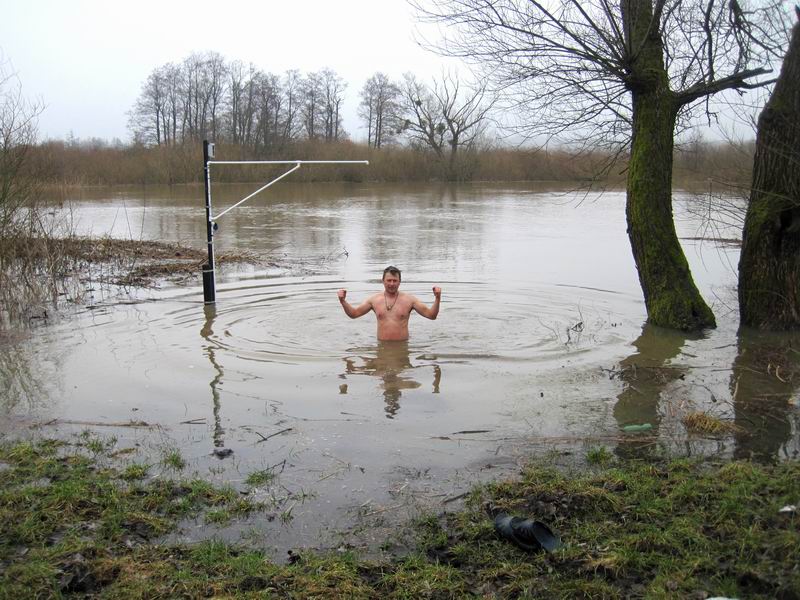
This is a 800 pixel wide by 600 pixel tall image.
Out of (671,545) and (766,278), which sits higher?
(766,278)

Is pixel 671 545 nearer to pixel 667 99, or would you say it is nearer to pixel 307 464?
pixel 307 464

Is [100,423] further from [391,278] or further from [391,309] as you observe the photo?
[391,309]

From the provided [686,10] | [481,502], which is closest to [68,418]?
[481,502]

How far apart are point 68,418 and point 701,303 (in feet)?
25.8

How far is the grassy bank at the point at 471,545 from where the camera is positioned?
353cm

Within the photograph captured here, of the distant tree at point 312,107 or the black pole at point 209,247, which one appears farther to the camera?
the distant tree at point 312,107

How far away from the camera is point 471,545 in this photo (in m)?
3.96

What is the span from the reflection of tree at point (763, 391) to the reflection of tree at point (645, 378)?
0.66m

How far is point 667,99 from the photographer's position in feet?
31.7

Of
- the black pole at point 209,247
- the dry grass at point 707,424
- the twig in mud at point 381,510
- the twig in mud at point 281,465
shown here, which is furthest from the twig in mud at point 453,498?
the black pole at point 209,247

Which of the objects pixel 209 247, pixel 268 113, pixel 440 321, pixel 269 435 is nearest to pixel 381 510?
pixel 269 435

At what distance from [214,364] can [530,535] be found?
553 cm

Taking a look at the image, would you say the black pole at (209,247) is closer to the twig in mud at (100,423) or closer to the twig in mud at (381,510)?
the twig in mud at (100,423)

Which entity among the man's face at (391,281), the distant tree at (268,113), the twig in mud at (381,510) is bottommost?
the twig in mud at (381,510)
